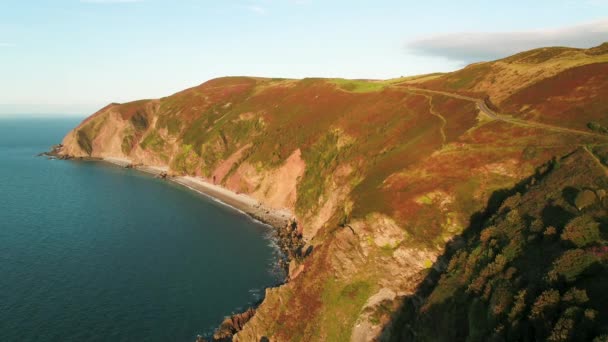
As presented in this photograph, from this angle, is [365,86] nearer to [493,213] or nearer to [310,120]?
[310,120]

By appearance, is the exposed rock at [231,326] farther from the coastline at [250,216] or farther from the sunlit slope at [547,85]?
the sunlit slope at [547,85]

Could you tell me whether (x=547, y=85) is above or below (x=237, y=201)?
above

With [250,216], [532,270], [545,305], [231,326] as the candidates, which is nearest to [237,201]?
[250,216]

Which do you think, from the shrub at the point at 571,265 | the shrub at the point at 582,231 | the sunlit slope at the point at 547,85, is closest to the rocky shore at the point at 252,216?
the shrub at the point at 571,265

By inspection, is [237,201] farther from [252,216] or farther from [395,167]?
[395,167]

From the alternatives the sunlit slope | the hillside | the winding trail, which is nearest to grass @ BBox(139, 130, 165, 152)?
the hillside

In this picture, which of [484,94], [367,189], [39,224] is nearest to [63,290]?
[39,224]

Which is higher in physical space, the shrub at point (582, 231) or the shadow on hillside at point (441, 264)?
the shrub at point (582, 231)
